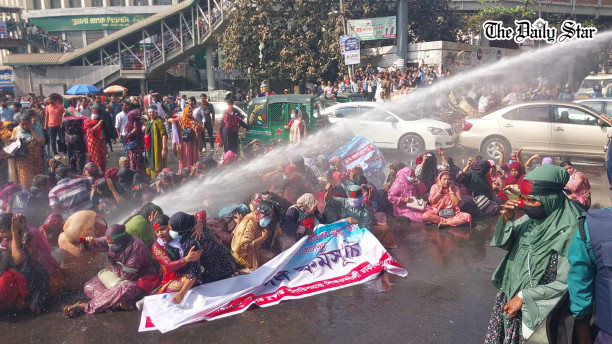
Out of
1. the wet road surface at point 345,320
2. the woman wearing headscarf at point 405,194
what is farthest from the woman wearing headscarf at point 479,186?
the wet road surface at point 345,320

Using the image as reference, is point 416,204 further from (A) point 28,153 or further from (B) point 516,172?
(A) point 28,153

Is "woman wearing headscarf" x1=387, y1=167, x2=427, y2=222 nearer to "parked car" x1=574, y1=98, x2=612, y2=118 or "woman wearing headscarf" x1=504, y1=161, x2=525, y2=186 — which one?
"woman wearing headscarf" x1=504, y1=161, x2=525, y2=186

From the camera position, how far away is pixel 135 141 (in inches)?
422

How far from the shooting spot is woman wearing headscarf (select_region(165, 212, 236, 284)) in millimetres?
4996

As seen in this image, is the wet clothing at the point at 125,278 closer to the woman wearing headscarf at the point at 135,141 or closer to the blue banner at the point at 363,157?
the woman wearing headscarf at the point at 135,141

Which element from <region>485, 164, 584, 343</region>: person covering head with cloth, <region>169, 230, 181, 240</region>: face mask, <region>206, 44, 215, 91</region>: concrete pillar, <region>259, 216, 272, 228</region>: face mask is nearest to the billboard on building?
<region>206, 44, 215, 91</region>: concrete pillar

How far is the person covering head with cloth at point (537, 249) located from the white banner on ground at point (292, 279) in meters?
2.68

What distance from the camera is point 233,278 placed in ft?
18.0

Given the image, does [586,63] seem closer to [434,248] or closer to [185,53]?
[185,53]

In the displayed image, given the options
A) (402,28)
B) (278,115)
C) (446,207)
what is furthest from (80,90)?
(446,207)

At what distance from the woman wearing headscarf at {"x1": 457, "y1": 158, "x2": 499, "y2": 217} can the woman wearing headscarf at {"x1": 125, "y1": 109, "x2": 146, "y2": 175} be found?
261 inches

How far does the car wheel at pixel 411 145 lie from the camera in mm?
13969

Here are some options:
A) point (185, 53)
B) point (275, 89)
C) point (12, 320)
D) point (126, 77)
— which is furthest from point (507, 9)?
point (12, 320)

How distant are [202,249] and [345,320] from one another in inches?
64.1
